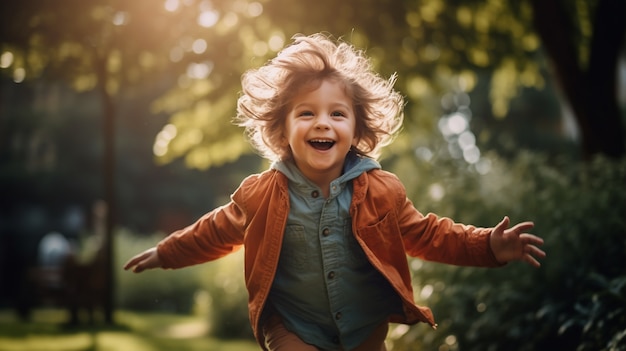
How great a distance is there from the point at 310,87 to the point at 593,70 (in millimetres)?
6370

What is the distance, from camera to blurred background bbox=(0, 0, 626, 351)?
5.39 metres

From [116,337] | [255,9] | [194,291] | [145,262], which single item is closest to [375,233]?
[145,262]

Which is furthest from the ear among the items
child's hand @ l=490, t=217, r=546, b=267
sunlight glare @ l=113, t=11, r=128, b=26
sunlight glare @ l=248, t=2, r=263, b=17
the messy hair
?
sunlight glare @ l=113, t=11, r=128, b=26

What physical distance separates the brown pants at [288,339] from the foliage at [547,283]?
4.32 ft

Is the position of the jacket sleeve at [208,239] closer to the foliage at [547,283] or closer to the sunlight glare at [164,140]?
the foliage at [547,283]

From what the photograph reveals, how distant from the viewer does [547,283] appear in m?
5.37

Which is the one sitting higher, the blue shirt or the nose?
the nose

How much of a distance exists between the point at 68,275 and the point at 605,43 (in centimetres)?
952

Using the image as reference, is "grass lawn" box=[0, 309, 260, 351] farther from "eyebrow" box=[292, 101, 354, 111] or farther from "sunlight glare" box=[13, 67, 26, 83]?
"eyebrow" box=[292, 101, 354, 111]

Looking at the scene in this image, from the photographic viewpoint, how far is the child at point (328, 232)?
339cm

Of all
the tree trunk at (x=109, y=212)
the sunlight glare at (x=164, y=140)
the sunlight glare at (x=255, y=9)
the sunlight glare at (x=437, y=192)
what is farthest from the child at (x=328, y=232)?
the tree trunk at (x=109, y=212)

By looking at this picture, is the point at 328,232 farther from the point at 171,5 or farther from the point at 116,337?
the point at 116,337

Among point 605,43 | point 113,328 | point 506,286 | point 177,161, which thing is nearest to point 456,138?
point 605,43

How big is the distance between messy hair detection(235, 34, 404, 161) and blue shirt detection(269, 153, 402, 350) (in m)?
0.32
